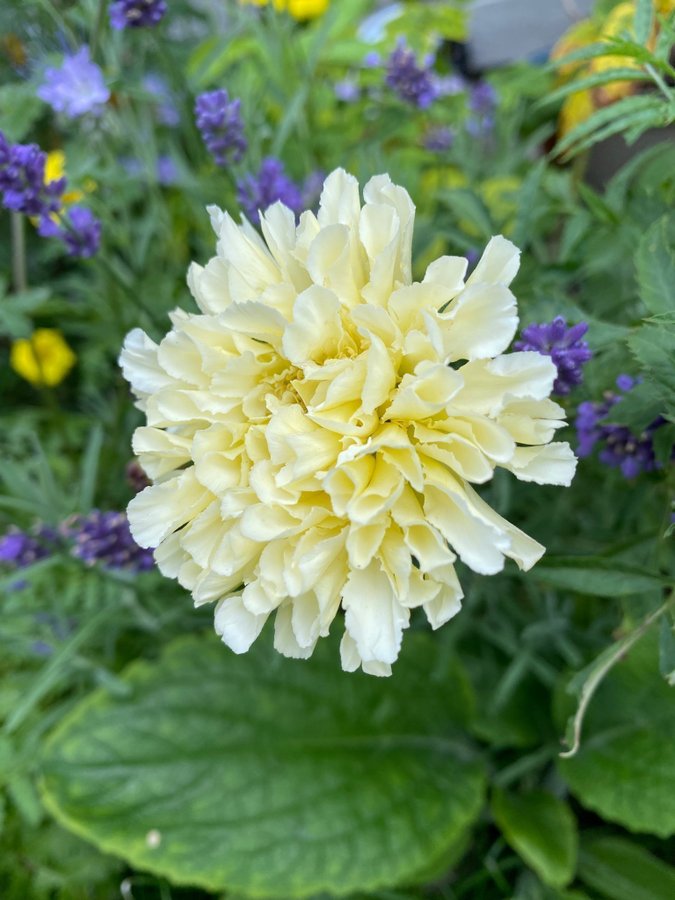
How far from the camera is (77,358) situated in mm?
1258

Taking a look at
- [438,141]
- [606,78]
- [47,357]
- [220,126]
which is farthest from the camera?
[47,357]

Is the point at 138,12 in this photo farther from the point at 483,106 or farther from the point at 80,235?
the point at 483,106

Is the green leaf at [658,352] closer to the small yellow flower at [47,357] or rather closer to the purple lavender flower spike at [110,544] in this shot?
the purple lavender flower spike at [110,544]

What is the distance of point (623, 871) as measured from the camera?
77 cm

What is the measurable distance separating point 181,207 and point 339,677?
740 millimetres

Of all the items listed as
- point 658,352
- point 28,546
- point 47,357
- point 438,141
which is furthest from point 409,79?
point 47,357

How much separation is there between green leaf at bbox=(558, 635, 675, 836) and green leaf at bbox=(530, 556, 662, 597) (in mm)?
248

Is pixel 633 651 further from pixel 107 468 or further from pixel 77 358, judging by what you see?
pixel 77 358

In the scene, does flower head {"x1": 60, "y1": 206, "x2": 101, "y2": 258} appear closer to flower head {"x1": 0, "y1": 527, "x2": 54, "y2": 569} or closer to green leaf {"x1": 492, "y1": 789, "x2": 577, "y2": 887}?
flower head {"x1": 0, "y1": 527, "x2": 54, "y2": 569}

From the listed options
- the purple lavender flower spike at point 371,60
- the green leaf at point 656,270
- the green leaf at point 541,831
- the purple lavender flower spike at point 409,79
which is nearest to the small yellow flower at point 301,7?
the purple lavender flower spike at point 371,60

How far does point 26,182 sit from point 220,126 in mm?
156

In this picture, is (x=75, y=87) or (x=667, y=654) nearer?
(x=667, y=654)

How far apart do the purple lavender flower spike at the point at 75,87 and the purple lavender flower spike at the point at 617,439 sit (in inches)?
21.6

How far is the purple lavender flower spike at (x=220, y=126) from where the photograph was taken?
62 cm
